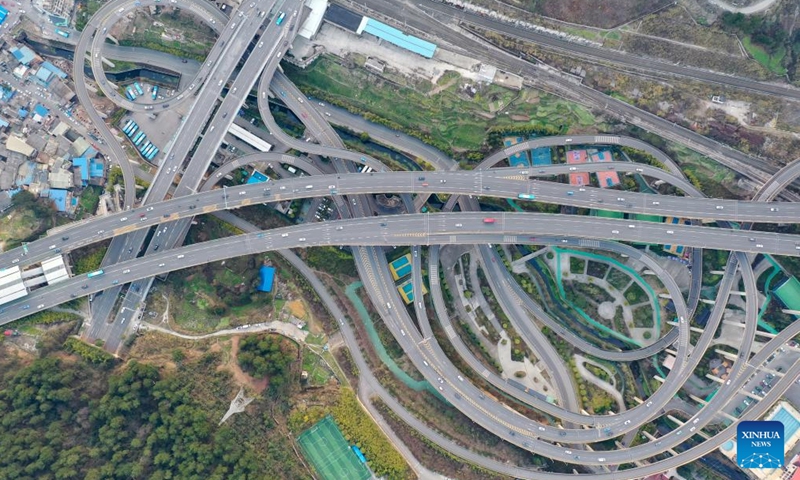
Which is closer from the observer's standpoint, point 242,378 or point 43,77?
point 242,378

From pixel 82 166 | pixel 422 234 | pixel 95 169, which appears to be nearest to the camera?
pixel 422 234

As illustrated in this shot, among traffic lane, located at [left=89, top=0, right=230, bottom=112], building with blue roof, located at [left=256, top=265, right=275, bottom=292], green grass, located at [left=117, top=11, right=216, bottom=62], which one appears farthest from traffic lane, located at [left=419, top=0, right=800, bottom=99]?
building with blue roof, located at [left=256, top=265, right=275, bottom=292]

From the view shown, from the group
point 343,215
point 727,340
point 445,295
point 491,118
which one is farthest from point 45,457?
point 727,340

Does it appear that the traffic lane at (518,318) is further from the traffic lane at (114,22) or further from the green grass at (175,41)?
the green grass at (175,41)

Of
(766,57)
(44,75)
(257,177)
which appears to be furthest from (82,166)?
(766,57)

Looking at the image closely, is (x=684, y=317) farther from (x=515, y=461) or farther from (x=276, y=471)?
(x=276, y=471)

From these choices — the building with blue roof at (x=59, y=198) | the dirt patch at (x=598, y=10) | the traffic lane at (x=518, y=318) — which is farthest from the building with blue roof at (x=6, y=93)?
the dirt patch at (x=598, y=10)

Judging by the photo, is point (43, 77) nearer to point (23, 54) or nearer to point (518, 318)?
point (23, 54)
